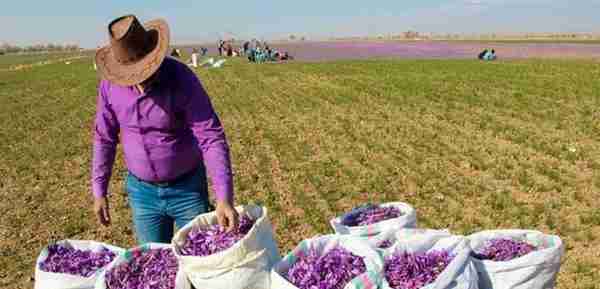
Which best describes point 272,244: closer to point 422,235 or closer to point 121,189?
point 422,235

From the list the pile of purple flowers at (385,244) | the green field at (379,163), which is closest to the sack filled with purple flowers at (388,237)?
the pile of purple flowers at (385,244)

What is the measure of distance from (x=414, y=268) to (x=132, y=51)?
6.63 ft

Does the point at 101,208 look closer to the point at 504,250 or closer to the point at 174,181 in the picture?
the point at 174,181

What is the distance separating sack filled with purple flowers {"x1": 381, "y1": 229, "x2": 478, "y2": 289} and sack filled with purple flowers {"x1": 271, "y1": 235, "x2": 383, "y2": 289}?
112 millimetres

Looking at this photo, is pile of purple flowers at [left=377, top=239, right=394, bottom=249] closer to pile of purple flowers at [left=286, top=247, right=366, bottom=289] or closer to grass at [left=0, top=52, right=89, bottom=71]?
pile of purple flowers at [left=286, top=247, right=366, bottom=289]

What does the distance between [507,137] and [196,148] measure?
7921mm

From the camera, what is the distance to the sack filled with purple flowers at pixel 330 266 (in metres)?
2.59

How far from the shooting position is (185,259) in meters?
2.71

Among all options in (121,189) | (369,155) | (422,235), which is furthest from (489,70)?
(422,235)

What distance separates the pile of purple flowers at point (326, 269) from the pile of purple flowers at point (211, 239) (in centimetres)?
37

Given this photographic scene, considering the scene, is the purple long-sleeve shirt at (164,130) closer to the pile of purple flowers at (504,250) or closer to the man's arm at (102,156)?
the man's arm at (102,156)

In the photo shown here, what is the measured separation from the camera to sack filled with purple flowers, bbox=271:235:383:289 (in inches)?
102

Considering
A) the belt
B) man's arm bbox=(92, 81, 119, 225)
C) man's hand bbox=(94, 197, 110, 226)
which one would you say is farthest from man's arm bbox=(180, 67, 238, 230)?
man's hand bbox=(94, 197, 110, 226)

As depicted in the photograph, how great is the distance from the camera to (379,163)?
858 centimetres
